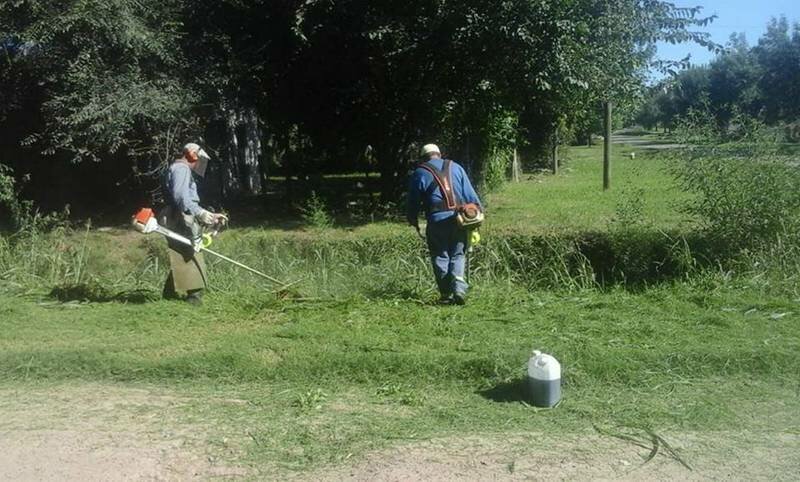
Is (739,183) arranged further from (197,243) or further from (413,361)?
(197,243)

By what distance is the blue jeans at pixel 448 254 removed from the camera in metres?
7.93

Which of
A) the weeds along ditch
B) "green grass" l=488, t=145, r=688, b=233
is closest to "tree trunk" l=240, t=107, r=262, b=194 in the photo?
"green grass" l=488, t=145, r=688, b=233

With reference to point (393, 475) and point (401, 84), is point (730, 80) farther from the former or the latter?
point (393, 475)

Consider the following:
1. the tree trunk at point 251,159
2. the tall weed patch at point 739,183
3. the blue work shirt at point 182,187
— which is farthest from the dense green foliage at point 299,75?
the blue work shirt at point 182,187

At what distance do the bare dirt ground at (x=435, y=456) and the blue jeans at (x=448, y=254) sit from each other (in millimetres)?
3167

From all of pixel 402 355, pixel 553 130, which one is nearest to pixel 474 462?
pixel 402 355

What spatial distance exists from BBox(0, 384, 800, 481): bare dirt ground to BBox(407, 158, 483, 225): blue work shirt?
342 cm

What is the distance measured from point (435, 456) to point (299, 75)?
995 centimetres

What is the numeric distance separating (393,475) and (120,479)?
149 centimetres

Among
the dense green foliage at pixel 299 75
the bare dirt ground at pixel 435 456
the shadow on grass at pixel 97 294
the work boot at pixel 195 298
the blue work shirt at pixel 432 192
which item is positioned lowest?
the bare dirt ground at pixel 435 456

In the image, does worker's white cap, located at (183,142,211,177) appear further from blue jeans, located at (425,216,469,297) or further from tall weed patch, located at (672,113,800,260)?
tall weed patch, located at (672,113,800,260)

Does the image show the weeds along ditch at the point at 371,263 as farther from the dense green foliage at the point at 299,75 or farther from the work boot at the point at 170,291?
the dense green foliage at the point at 299,75

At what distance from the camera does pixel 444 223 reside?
7.93 meters

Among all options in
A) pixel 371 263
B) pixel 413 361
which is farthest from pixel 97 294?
pixel 413 361
